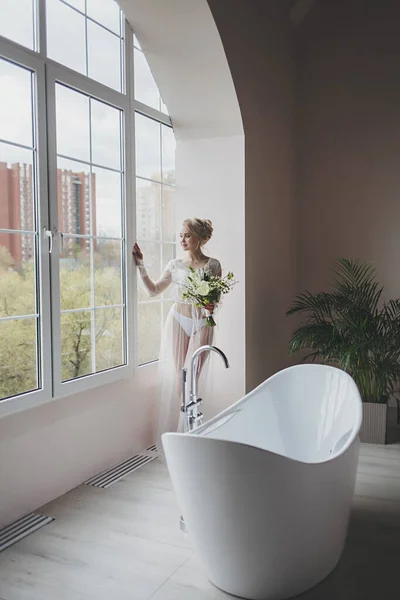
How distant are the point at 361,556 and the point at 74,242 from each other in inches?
86.4

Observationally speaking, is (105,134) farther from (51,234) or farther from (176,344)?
(176,344)

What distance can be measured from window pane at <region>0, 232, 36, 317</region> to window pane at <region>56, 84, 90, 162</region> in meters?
0.61

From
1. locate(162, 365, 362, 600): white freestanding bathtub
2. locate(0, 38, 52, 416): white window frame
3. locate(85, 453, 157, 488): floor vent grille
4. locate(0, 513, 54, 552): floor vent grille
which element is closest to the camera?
locate(162, 365, 362, 600): white freestanding bathtub

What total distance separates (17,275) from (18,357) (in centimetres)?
42

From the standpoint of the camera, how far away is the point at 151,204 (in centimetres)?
423

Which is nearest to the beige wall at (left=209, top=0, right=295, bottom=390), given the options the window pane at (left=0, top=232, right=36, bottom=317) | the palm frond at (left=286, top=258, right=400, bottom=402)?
the palm frond at (left=286, top=258, right=400, bottom=402)

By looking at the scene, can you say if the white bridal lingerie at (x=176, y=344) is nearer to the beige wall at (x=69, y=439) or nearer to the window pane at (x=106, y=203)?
the beige wall at (x=69, y=439)

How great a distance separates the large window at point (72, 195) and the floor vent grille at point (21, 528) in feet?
1.90

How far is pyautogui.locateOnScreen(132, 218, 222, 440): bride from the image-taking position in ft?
12.8

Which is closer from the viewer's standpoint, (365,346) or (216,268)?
(216,268)

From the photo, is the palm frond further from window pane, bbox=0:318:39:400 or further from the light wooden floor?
window pane, bbox=0:318:39:400

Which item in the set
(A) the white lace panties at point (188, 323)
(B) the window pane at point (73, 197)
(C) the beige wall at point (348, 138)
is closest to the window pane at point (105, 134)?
(B) the window pane at point (73, 197)

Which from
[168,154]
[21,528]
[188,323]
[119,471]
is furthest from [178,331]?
[21,528]

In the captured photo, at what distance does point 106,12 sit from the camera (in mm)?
3650
